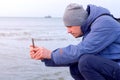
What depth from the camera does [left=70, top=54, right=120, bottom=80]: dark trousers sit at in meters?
4.48

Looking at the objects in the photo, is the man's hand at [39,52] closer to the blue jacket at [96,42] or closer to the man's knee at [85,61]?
the blue jacket at [96,42]

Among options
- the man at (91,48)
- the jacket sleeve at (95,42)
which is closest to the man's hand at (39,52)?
the man at (91,48)

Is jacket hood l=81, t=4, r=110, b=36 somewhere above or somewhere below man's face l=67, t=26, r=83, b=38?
above

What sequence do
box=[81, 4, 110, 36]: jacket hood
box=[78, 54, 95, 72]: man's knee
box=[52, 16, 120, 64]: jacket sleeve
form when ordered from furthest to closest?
box=[81, 4, 110, 36]: jacket hood → box=[52, 16, 120, 64]: jacket sleeve → box=[78, 54, 95, 72]: man's knee

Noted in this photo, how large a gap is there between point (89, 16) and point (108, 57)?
52cm

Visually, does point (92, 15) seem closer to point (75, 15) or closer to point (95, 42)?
point (75, 15)

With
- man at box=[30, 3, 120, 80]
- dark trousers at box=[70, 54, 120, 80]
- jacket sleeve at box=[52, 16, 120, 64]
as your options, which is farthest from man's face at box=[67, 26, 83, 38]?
dark trousers at box=[70, 54, 120, 80]

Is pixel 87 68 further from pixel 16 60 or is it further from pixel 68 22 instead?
pixel 16 60

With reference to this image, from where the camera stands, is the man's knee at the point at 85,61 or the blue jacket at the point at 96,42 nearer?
the man's knee at the point at 85,61

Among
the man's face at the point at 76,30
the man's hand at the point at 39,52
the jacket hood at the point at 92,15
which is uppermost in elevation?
the jacket hood at the point at 92,15

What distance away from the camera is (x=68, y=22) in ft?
15.6

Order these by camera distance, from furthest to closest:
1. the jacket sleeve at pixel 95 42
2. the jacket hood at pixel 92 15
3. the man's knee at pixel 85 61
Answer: the jacket hood at pixel 92 15
the jacket sleeve at pixel 95 42
the man's knee at pixel 85 61

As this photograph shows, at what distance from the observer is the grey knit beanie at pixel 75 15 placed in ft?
15.5

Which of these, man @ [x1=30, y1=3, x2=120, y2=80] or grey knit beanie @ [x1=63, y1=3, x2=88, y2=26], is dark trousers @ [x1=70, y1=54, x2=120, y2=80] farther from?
grey knit beanie @ [x1=63, y1=3, x2=88, y2=26]
